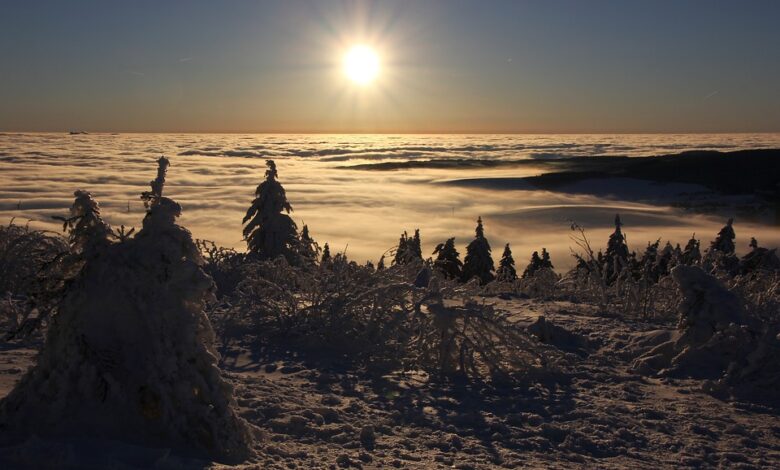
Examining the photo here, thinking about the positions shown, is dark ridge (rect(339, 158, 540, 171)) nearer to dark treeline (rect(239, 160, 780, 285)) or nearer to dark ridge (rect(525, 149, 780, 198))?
dark ridge (rect(525, 149, 780, 198))

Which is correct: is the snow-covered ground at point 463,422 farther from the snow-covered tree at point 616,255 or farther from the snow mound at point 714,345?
the snow-covered tree at point 616,255

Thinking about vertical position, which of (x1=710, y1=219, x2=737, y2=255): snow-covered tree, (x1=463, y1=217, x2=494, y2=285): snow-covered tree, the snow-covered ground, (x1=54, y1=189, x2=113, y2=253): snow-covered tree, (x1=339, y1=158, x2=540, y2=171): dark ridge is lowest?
(x1=463, y1=217, x2=494, y2=285): snow-covered tree

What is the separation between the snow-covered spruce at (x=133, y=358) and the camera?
365 cm

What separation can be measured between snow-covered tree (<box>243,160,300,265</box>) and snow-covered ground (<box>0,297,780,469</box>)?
961 centimetres

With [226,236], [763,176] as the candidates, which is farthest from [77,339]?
[763,176]

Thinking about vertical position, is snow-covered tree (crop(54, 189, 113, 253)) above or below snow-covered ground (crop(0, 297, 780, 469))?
above

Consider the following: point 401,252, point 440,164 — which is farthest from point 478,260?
point 440,164

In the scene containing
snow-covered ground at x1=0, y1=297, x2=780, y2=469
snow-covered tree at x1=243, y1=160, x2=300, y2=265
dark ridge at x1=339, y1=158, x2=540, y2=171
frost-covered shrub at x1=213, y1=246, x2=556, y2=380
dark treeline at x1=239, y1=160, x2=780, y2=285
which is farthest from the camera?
dark ridge at x1=339, y1=158, x2=540, y2=171

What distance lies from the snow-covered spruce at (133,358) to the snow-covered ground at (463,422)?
0.22 metres

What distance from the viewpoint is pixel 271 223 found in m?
16.4

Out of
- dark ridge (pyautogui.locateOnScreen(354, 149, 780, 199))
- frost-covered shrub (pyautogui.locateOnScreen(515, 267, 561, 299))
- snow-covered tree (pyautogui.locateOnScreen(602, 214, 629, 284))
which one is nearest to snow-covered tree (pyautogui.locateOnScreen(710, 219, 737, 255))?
snow-covered tree (pyautogui.locateOnScreen(602, 214, 629, 284))

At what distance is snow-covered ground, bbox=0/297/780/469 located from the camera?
417 centimetres

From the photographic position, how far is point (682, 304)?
696 centimetres

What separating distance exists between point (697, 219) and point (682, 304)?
174ft
